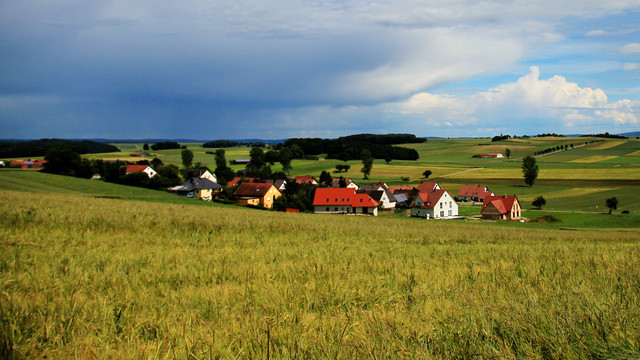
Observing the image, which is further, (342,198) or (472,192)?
(472,192)

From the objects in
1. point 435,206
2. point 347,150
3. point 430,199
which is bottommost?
point 435,206

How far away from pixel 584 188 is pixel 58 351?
90.4m

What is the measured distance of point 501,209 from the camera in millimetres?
59031

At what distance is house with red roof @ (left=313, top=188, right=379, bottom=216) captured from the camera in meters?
67.4

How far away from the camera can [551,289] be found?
4969 mm

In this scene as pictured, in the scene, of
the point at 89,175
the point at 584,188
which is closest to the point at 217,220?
the point at 89,175

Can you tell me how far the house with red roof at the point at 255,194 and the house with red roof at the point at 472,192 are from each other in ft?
122

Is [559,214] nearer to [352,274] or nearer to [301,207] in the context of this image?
[301,207]

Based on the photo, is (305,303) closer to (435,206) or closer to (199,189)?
(435,206)

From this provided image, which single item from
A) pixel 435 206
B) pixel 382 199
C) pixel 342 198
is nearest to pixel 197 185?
pixel 342 198

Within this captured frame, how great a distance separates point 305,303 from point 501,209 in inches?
2383

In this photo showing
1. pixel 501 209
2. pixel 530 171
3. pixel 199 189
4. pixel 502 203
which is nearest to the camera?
pixel 501 209

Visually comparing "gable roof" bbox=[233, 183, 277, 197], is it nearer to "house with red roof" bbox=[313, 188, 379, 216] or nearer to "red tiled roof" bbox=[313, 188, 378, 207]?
"house with red roof" bbox=[313, 188, 379, 216]

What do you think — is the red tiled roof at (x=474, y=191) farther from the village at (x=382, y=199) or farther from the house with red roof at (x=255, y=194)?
the house with red roof at (x=255, y=194)
